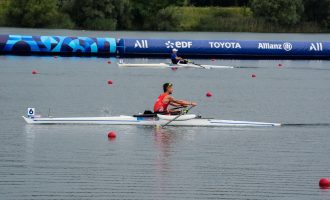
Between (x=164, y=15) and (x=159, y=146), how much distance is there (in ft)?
Answer: 242

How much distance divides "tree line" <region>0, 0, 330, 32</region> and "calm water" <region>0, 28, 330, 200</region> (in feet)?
156

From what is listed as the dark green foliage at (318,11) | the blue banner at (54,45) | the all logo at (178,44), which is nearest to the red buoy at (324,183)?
the blue banner at (54,45)

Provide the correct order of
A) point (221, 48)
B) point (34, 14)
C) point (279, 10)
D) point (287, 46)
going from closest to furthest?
point (221, 48) < point (287, 46) < point (34, 14) < point (279, 10)

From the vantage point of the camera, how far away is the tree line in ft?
295

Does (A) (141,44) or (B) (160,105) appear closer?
(B) (160,105)

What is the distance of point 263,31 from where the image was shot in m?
95.7

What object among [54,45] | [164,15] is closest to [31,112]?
[54,45]

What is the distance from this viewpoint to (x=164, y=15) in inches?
3792

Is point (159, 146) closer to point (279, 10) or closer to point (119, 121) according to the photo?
point (119, 121)

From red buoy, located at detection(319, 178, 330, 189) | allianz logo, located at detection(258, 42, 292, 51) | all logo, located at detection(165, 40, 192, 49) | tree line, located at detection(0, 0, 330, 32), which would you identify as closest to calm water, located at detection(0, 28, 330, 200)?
red buoy, located at detection(319, 178, 330, 189)

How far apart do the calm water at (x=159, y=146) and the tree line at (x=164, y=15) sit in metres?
47.7

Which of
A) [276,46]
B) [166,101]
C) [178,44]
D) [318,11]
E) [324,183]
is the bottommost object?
[324,183]

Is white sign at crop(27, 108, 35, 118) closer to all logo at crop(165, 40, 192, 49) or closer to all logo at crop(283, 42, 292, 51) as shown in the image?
all logo at crop(165, 40, 192, 49)

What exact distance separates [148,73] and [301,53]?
17.0 meters
